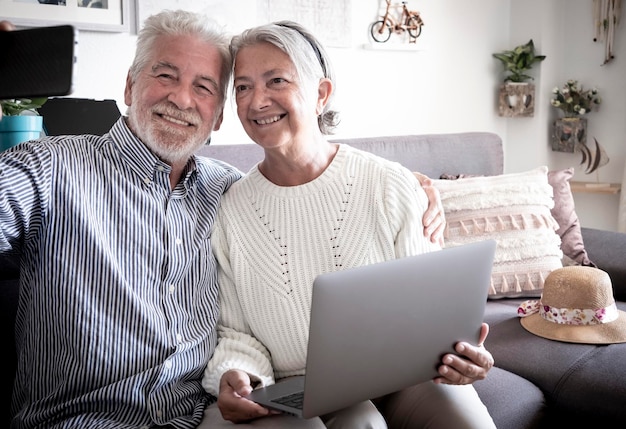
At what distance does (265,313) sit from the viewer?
161 centimetres

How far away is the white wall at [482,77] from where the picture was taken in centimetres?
337

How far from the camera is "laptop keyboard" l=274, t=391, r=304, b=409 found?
1351 millimetres

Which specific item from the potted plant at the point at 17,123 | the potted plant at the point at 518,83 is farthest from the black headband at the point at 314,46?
the potted plant at the point at 518,83

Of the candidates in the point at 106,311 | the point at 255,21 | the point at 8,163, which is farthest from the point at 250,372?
the point at 255,21

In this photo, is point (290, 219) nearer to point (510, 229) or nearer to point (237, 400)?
point (237, 400)

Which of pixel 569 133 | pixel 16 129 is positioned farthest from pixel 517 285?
pixel 569 133

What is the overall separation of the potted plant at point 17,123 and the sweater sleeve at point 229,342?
478 millimetres

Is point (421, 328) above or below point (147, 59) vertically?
below

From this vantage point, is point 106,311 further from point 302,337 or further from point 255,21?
point 255,21

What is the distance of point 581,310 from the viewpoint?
2.06 metres

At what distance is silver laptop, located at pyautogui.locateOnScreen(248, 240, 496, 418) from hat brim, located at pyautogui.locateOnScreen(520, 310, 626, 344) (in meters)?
0.76

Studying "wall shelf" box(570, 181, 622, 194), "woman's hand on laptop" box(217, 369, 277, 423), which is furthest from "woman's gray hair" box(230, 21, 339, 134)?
"wall shelf" box(570, 181, 622, 194)

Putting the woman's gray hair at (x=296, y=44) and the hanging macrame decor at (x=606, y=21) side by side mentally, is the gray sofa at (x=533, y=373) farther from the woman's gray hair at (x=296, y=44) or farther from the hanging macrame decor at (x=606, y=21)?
the hanging macrame decor at (x=606, y=21)

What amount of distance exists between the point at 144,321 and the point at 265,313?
291 millimetres
